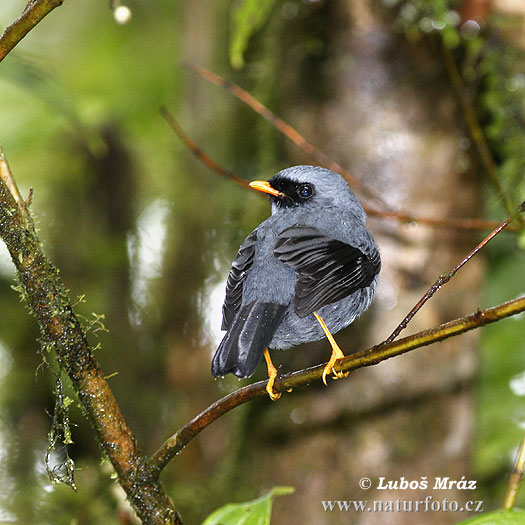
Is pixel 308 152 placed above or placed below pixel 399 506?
above

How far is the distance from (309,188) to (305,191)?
2cm

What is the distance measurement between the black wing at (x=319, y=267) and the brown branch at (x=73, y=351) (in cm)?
68

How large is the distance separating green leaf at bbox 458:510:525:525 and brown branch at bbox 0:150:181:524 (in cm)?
84

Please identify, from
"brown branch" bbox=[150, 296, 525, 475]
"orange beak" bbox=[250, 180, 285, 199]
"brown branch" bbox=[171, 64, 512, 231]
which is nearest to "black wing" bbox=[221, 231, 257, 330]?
"orange beak" bbox=[250, 180, 285, 199]

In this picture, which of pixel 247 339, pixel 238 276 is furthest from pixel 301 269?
pixel 247 339

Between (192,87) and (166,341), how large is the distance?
6.99ft

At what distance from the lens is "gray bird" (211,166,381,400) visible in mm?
2178

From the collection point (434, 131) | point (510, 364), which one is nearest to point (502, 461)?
point (510, 364)

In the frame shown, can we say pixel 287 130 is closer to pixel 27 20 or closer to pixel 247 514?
pixel 27 20

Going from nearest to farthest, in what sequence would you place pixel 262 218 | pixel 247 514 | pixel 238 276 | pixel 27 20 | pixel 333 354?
1. pixel 27 20
2. pixel 247 514
3. pixel 333 354
4. pixel 238 276
5. pixel 262 218

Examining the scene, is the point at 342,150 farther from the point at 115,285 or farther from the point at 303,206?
the point at 115,285

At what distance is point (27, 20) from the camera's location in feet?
5.28

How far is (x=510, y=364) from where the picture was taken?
4574 mm

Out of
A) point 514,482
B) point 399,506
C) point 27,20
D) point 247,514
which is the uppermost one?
point 27,20
